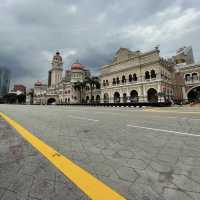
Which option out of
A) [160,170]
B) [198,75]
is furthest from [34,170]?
[198,75]

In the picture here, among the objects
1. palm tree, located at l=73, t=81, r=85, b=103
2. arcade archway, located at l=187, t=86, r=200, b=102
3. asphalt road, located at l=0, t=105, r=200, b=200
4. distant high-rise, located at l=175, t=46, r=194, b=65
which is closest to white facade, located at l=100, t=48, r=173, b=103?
arcade archway, located at l=187, t=86, r=200, b=102

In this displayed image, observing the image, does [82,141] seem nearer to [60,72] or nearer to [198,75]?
[198,75]

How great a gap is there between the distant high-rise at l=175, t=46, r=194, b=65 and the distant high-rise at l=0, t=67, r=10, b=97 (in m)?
190

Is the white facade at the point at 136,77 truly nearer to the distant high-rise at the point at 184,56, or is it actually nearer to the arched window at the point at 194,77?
the arched window at the point at 194,77

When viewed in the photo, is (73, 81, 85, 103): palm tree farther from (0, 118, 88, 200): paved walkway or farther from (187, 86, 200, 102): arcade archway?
(0, 118, 88, 200): paved walkway

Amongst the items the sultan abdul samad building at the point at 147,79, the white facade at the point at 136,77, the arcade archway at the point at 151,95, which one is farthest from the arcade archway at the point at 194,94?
the arcade archway at the point at 151,95

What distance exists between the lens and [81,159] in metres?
2.85

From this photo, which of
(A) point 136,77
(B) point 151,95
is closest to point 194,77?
(B) point 151,95

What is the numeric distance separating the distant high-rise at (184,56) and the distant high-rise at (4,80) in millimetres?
190403

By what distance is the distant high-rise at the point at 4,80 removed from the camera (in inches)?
6905

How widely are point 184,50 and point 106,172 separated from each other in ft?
267

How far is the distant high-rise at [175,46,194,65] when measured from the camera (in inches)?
2360

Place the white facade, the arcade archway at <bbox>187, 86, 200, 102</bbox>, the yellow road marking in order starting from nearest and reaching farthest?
the yellow road marking < the white facade < the arcade archway at <bbox>187, 86, 200, 102</bbox>

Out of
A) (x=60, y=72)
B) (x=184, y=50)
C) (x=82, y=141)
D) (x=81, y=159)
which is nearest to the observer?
(x=81, y=159)
